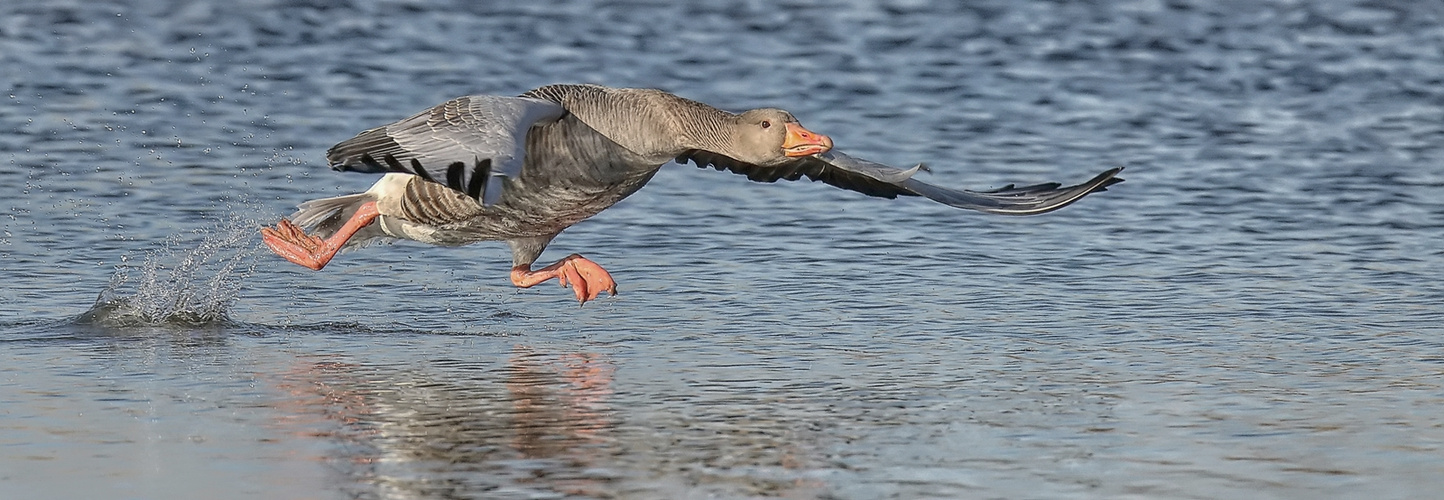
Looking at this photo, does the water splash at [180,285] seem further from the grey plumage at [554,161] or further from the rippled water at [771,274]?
the grey plumage at [554,161]

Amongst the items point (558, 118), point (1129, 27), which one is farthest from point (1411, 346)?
point (1129, 27)

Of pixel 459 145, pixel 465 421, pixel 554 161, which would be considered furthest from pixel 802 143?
pixel 465 421

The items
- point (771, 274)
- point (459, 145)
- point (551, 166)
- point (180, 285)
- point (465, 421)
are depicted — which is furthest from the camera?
point (771, 274)

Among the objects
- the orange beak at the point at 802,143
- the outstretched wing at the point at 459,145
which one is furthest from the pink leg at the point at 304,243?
the orange beak at the point at 802,143

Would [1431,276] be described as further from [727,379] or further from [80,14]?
[80,14]

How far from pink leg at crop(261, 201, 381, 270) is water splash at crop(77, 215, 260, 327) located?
1.68 ft

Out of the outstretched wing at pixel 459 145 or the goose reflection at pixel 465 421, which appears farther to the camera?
the outstretched wing at pixel 459 145

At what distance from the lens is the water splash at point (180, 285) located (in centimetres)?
974

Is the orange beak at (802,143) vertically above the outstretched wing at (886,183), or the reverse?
the orange beak at (802,143)

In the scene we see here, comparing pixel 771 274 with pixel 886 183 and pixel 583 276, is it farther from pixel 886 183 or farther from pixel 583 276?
pixel 583 276

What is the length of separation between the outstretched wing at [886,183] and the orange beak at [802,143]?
0.84 metres

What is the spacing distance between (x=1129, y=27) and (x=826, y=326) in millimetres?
10636

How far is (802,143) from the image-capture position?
8.69 metres

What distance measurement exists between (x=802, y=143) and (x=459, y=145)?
143cm
